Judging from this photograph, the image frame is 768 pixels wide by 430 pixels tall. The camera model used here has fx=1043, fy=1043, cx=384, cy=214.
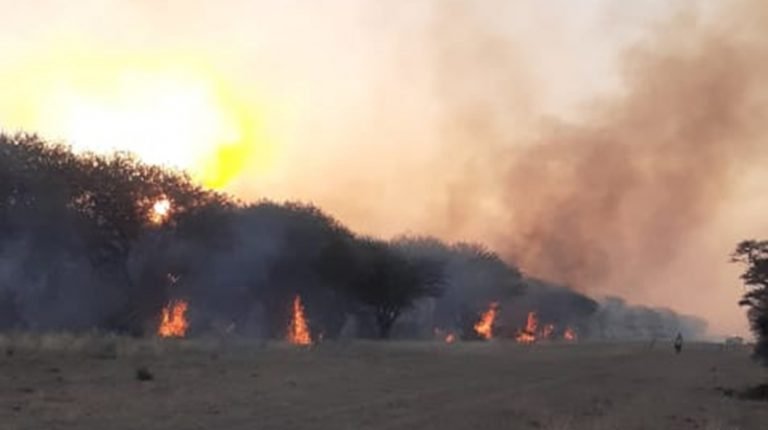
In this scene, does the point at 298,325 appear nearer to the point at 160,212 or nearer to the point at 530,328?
the point at 160,212

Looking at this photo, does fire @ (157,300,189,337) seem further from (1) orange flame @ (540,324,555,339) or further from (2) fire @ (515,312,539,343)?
(1) orange flame @ (540,324,555,339)

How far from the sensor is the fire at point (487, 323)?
357ft

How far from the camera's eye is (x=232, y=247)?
77.3 meters

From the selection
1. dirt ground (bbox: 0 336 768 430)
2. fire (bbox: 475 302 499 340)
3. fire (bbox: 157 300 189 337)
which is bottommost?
dirt ground (bbox: 0 336 768 430)

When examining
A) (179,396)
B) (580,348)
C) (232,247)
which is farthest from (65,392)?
(580,348)

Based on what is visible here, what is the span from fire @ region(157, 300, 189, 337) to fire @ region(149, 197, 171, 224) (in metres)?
6.71

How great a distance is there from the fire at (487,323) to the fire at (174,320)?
4002 cm

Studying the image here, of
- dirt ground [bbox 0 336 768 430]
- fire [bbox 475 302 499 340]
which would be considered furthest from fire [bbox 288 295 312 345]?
fire [bbox 475 302 499 340]

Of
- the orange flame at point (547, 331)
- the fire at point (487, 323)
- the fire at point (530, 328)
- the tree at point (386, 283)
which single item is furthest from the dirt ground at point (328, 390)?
the orange flame at point (547, 331)

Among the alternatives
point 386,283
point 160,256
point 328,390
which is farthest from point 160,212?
point 328,390

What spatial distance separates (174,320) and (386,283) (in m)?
19.7

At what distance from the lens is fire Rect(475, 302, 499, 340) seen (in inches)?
4286

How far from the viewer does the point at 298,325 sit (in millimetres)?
78688

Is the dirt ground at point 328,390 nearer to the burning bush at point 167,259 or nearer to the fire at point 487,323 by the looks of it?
the burning bush at point 167,259
